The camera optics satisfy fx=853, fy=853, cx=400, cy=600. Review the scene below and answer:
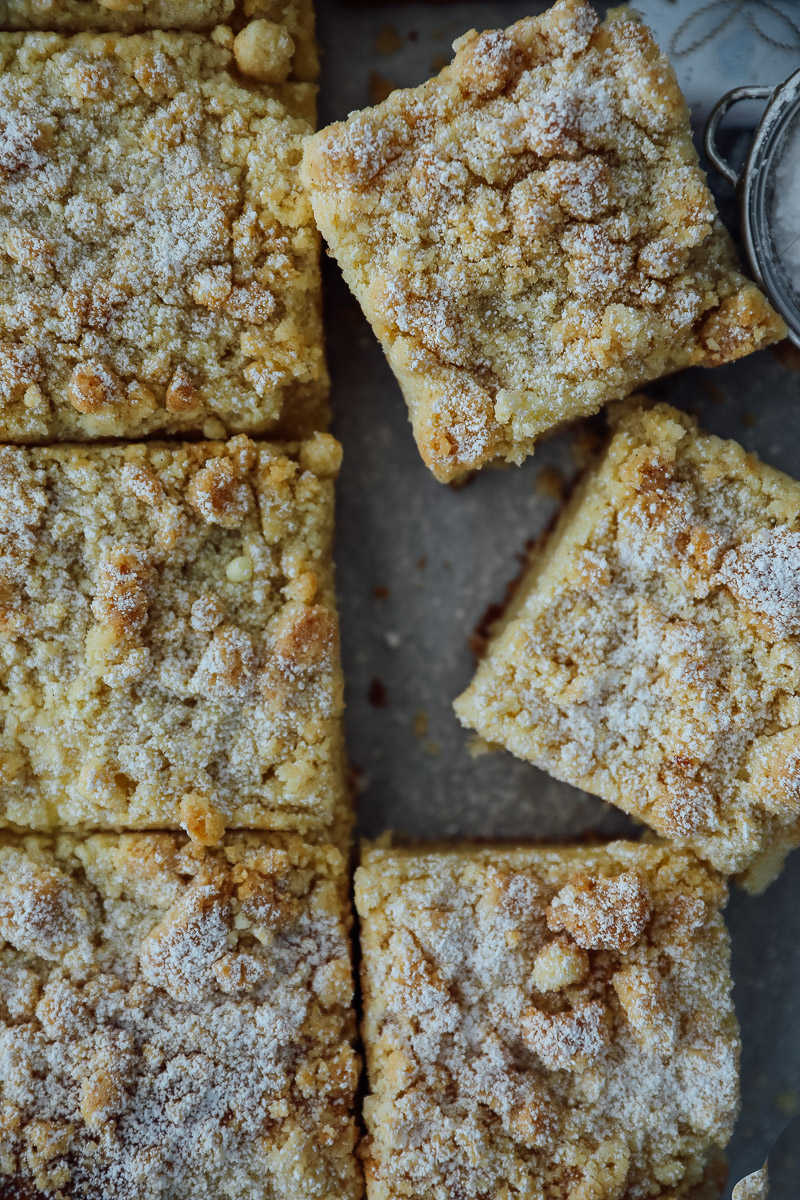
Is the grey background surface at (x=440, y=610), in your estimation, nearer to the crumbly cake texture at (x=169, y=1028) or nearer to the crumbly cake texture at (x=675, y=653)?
the crumbly cake texture at (x=675, y=653)

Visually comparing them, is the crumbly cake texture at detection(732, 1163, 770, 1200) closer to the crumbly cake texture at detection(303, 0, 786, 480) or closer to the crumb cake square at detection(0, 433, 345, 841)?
the crumb cake square at detection(0, 433, 345, 841)

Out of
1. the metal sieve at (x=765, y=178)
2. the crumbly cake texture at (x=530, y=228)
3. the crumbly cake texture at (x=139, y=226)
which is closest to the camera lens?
the crumbly cake texture at (x=530, y=228)

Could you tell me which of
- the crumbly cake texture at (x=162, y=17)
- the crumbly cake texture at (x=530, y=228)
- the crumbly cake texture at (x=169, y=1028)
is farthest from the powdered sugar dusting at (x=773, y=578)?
the crumbly cake texture at (x=162, y=17)

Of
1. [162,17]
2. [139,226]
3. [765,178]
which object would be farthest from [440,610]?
[162,17]

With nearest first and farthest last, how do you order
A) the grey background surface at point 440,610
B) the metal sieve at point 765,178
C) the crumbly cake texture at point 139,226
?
the crumbly cake texture at point 139,226 < the metal sieve at point 765,178 < the grey background surface at point 440,610

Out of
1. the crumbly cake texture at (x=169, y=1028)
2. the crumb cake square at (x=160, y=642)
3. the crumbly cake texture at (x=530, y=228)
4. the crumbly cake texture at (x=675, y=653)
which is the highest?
the crumbly cake texture at (x=530, y=228)

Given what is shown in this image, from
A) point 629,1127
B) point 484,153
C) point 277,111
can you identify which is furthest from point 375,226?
point 629,1127

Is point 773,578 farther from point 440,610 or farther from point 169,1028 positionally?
point 169,1028
